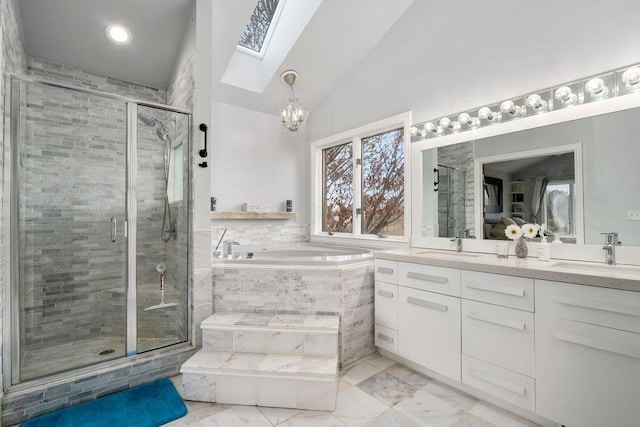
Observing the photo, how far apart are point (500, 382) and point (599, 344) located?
21.0 inches

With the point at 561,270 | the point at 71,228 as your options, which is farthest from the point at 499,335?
the point at 71,228

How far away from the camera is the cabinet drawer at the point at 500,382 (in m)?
1.56

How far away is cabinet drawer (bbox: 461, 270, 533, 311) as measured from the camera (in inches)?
62.1

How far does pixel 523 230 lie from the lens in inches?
81.8

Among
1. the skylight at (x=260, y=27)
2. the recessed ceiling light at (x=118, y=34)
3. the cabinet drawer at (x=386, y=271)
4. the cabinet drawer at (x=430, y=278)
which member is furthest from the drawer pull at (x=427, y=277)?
the recessed ceiling light at (x=118, y=34)

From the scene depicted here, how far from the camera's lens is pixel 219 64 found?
3.01m

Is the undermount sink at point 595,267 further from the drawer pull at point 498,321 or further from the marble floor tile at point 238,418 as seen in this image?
the marble floor tile at point 238,418

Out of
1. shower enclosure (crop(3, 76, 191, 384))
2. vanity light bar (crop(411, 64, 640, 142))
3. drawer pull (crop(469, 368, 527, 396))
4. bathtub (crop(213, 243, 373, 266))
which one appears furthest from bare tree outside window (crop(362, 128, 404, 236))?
shower enclosure (crop(3, 76, 191, 384))

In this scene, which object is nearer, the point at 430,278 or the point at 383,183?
the point at 430,278

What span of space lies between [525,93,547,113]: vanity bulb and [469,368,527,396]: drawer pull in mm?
1760

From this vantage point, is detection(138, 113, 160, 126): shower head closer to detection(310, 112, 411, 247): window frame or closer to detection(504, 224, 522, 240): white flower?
detection(310, 112, 411, 247): window frame

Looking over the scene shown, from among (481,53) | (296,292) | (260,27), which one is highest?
(260,27)

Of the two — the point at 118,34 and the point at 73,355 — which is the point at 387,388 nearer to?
the point at 73,355

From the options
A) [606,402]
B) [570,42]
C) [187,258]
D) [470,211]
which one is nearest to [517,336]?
[606,402]
